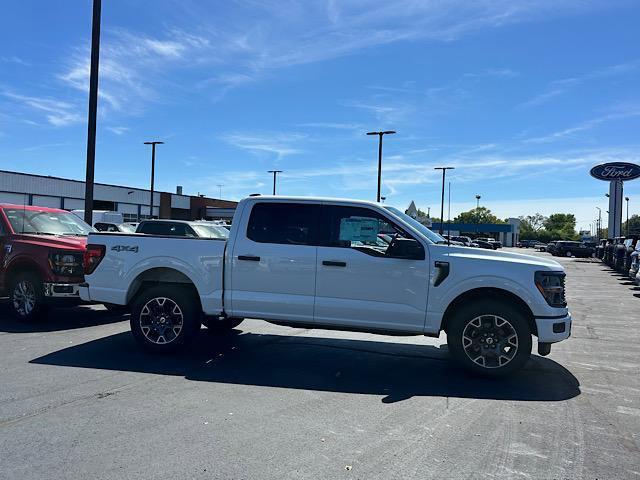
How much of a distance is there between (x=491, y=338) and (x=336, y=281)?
188cm

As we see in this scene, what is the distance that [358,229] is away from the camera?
6.37 m

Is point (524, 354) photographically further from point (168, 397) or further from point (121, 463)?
point (121, 463)

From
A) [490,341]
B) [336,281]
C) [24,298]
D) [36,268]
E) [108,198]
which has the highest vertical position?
[108,198]

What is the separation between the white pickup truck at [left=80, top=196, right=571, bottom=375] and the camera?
586 centimetres

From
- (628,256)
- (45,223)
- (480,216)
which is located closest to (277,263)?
(45,223)

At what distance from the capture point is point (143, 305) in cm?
686

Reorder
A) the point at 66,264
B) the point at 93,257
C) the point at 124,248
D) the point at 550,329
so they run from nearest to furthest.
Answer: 1. the point at 550,329
2. the point at 124,248
3. the point at 93,257
4. the point at 66,264

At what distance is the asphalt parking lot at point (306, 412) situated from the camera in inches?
145

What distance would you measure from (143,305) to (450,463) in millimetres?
4581

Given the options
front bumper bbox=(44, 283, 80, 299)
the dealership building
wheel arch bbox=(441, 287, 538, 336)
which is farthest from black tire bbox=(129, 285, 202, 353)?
the dealership building

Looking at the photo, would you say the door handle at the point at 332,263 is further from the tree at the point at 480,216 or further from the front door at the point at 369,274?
the tree at the point at 480,216

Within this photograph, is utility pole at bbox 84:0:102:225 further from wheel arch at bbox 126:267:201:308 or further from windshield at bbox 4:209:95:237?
wheel arch at bbox 126:267:201:308

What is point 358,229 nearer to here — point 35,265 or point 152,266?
point 152,266

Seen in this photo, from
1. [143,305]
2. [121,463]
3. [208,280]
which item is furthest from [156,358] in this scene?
[121,463]
